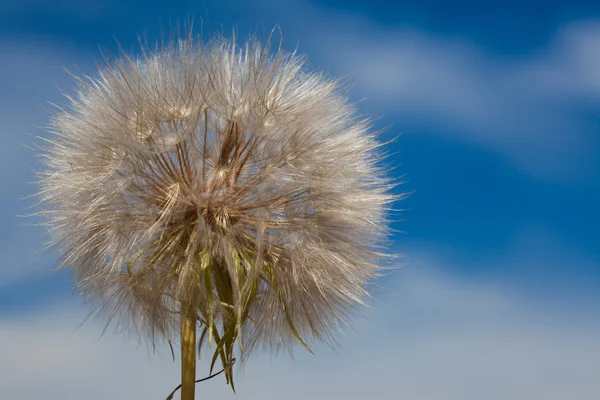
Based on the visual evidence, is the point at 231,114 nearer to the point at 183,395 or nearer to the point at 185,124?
the point at 185,124

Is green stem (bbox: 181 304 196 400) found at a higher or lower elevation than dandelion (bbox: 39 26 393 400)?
lower

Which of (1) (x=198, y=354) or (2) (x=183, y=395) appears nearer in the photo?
(2) (x=183, y=395)

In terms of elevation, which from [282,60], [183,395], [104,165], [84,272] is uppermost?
[282,60]

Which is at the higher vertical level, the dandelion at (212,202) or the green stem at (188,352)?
the dandelion at (212,202)

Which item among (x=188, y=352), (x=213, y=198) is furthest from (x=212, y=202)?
(x=188, y=352)

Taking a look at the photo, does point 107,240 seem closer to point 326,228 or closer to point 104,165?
point 104,165

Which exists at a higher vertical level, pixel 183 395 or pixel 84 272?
pixel 84 272

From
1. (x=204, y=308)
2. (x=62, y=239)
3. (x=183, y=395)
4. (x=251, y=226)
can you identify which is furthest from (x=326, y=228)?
(x=62, y=239)
